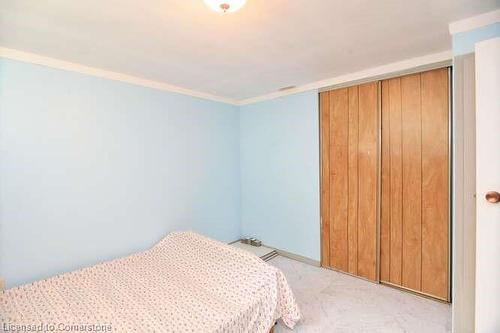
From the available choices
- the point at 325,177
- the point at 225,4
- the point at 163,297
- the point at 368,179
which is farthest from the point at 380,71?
the point at 163,297

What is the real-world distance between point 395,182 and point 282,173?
1354 millimetres

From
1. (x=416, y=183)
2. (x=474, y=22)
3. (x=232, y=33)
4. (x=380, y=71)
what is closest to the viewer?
(x=474, y=22)

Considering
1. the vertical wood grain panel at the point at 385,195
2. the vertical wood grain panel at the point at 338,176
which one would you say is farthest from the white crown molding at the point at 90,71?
the vertical wood grain panel at the point at 385,195

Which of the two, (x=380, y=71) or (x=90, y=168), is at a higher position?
(x=380, y=71)

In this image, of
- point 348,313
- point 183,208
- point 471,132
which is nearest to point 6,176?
point 183,208

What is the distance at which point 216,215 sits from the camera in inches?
137

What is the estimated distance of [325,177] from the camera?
299 cm

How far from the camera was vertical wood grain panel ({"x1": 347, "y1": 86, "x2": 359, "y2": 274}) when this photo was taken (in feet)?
8.97

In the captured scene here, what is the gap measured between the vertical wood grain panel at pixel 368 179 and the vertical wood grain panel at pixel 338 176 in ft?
0.54

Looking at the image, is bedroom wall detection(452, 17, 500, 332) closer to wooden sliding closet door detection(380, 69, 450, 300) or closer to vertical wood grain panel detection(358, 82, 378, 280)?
wooden sliding closet door detection(380, 69, 450, 300)

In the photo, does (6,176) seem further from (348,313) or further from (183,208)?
(348,313)

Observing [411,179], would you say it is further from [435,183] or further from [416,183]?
[435,183]

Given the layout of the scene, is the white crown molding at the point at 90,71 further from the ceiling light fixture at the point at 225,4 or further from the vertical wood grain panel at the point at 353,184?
the vertical wood grain panel at the point at 353,184

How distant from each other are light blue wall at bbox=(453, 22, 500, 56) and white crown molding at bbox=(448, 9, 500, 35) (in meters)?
0.02
